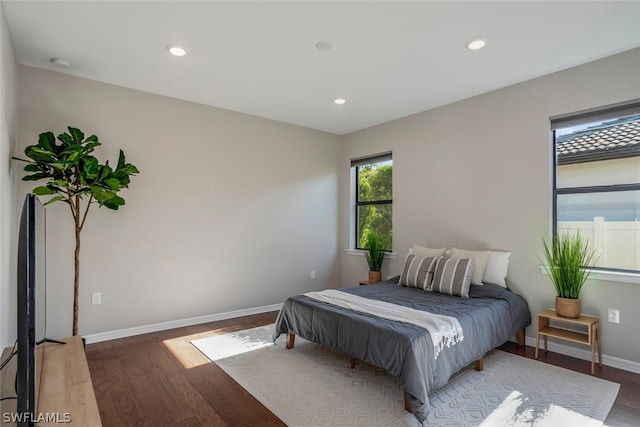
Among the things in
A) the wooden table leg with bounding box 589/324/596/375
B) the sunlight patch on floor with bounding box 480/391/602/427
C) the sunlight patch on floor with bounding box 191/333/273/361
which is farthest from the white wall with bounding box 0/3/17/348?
the wooden table leg with bounding box 589/324/596/375

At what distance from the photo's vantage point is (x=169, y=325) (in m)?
3.93

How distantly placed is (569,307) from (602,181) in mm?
1202

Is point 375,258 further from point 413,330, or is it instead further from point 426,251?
point 413,330

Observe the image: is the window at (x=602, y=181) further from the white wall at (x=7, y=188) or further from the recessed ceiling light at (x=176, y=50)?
the white wall at (x=7, y=188)

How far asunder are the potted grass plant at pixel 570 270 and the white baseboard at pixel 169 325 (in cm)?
336

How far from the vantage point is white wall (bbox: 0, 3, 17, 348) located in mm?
Answer: 2236

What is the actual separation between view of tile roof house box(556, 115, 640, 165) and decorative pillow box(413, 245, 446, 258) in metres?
1.50

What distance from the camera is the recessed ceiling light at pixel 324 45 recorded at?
9.00 ft

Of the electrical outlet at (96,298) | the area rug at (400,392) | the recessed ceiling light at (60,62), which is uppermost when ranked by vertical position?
the recessed ceiling light at (60,62)

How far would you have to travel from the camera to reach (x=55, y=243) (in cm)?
331

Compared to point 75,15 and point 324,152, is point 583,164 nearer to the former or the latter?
point 324,152

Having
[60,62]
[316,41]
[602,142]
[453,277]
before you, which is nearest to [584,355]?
[453,277]

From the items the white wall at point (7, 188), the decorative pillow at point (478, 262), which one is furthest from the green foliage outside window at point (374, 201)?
the white wall at point (7, 188)

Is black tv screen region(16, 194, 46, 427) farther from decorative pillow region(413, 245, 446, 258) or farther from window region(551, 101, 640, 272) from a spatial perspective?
window region(551, 101, 640, 272)
